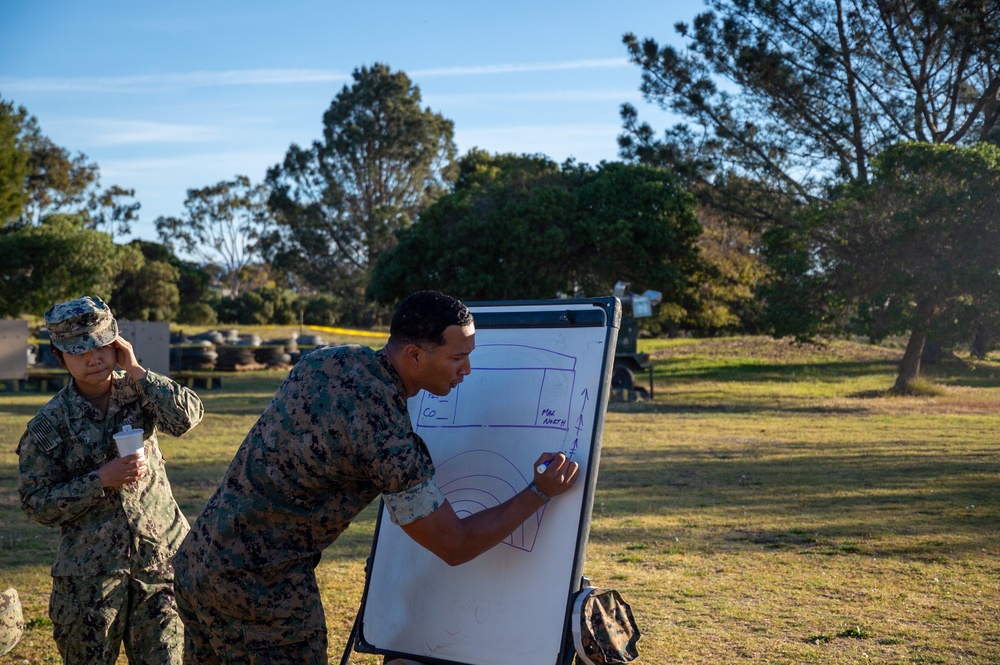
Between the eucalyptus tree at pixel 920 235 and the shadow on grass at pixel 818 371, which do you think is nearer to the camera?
the eucalyptus tree at pixel 920 235

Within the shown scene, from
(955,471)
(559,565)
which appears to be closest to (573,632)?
(559,565)

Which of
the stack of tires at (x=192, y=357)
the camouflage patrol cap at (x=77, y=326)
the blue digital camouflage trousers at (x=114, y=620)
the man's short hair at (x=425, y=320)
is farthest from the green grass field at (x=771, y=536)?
the stack of tires at (x=192, y=357)

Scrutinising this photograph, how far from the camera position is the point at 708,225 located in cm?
4069

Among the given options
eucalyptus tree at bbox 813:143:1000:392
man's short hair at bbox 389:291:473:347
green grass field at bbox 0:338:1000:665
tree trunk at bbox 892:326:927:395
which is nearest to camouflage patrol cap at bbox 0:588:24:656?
green grass field at bbox 0:338:1000:665

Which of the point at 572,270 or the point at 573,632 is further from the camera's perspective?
the point at 572,270

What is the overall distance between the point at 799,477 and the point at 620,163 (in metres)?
18.7

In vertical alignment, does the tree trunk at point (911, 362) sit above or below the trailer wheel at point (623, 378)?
above

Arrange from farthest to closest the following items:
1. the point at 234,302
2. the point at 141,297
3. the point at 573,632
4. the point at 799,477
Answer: the point at 234,302 → the point at 141,297 → the point at 799,477 → the point at 573,632

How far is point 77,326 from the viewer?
11.6 ft

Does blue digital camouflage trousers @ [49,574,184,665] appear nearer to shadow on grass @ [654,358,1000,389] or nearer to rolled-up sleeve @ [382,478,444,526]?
rolled-up sleeve @ [382,478,444,526]

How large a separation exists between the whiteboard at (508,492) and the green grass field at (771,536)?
6.59ft

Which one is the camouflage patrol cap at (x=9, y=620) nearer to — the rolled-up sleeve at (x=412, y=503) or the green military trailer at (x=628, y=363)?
the rolled-up sleeve at (x=412, y=503)

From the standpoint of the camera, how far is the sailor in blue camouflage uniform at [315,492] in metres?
2.73

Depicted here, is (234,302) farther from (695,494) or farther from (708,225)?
(695,494)
